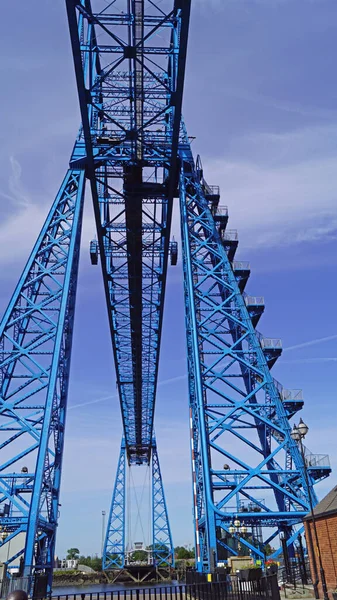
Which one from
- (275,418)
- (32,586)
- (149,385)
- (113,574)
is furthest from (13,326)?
(113,574)

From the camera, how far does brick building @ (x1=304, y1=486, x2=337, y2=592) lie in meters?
14.2

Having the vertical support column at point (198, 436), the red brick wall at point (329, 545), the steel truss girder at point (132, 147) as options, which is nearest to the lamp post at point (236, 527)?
the vertical support column at point (198, 436)

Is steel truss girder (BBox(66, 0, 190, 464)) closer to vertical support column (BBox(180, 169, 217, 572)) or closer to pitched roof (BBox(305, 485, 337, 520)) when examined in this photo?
vertical support column (BBox(180, 169, 217, 572))

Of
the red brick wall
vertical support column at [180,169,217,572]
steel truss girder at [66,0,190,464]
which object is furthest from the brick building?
steel truss girder at [66,0,190,464]

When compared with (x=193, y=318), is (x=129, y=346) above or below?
above

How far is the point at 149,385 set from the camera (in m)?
46.6

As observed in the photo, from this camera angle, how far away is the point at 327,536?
14758 millimetres

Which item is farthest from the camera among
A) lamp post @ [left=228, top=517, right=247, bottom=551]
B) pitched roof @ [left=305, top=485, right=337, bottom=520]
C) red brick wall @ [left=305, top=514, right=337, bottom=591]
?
lamp post @ [left=228, top=517, right=247, bottom=551]

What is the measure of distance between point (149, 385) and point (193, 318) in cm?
2825

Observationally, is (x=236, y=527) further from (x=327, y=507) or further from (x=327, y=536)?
(x=327, y=507)

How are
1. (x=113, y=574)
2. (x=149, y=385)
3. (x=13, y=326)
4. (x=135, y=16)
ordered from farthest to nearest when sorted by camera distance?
1. (x=113, y=574)
2. (x=149, y=385)
3. (x=13, y=326)
4. (x=135, y=16)

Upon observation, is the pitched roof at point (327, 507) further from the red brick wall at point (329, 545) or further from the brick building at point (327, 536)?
the red brick wall at point (329, 545)

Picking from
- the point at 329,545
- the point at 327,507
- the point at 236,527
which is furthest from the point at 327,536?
the point at 236,527

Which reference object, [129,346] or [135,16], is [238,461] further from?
[129,346]
